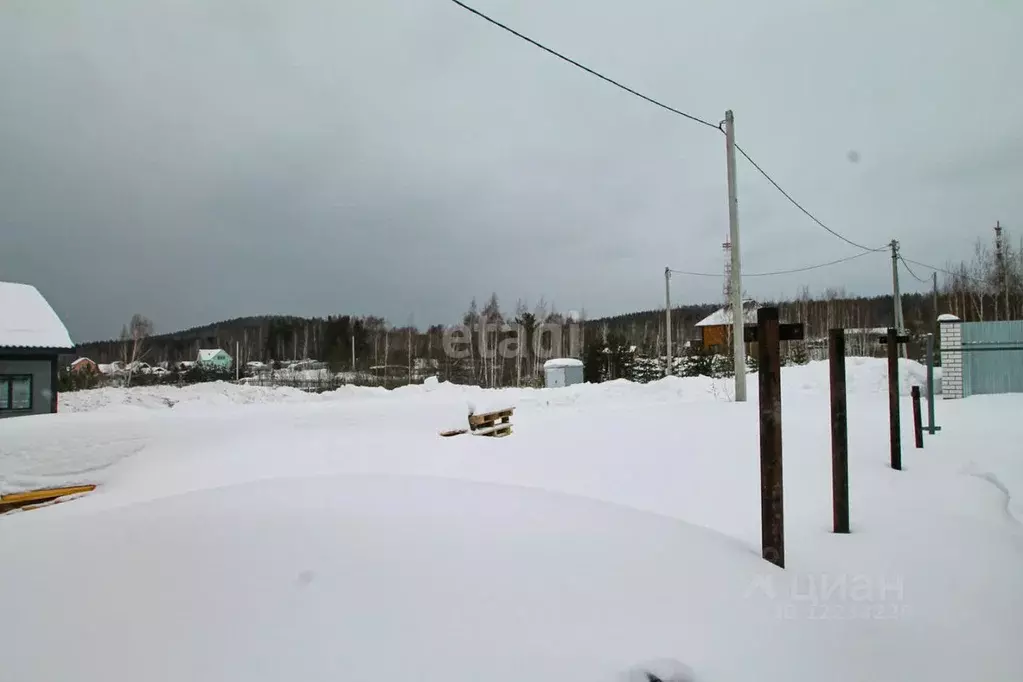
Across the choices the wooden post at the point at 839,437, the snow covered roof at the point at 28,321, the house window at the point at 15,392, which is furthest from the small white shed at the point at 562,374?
the wooden post at the point at 839,437

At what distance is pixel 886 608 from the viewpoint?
243 cm

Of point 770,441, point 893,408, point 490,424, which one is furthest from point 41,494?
point 893,408

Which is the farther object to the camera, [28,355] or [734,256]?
[28,355]

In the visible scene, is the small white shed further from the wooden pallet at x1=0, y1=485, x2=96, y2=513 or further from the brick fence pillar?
the wooden pallet at x1=0, y1=485, x2=96, y2=513

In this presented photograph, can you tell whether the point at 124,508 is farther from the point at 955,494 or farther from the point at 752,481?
the point at 955,494

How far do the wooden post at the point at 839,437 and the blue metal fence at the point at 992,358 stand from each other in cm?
1207

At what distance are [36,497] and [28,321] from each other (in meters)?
12.0

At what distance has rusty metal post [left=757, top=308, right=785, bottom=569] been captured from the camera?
278 centimetres

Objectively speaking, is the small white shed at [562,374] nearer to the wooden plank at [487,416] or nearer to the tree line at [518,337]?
the tree line at [518,337]

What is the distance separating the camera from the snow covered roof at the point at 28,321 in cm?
1560

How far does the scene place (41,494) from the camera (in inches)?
305

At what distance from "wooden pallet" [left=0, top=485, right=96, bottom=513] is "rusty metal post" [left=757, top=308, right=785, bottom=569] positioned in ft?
28.6

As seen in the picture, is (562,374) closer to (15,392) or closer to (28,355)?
(28,355)

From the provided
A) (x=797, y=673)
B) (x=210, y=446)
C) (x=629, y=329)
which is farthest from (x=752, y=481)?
(x=629, y=329)
